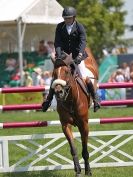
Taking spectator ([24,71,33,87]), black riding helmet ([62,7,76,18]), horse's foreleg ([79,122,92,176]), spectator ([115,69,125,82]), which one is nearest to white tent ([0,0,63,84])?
A: spectator ([24,71,33,87])

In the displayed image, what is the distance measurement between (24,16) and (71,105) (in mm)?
16374

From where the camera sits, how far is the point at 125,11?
155 ft

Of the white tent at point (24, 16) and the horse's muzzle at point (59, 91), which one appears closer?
the horse's muzzle at point (59, 91)

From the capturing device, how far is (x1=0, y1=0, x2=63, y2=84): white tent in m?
24.5

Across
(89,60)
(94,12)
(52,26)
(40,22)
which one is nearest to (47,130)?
(89,60)

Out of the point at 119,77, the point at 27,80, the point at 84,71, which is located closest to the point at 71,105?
the point at 84,71

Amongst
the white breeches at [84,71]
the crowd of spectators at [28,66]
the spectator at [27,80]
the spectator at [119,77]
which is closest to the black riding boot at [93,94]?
the white breeches at [84,71]

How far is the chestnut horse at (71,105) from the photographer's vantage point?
8.02m

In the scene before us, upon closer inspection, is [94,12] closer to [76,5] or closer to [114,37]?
[76,5]

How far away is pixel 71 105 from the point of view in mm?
8492

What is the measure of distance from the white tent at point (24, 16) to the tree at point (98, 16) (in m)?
14.4

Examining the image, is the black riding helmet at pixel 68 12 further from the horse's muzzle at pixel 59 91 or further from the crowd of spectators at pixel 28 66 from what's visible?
the crowd of spectators at pixel 28 66

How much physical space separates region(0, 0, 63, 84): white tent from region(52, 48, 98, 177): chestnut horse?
51.2ft

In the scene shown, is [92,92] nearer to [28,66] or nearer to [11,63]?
[28,66]
